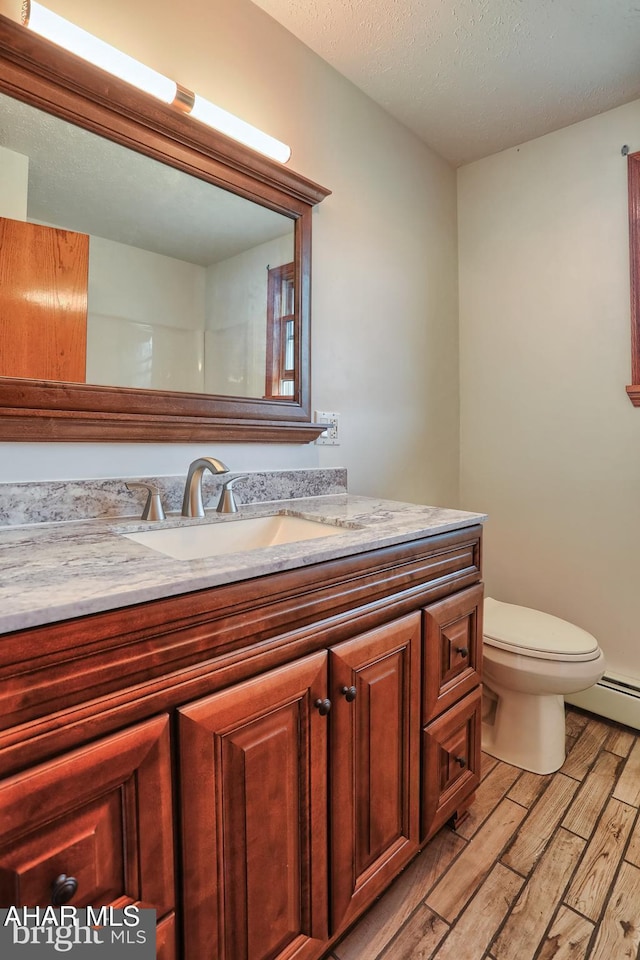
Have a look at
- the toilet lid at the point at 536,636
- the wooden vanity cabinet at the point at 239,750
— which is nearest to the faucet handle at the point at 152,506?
the wooden vanity cabinet at the point at 239,750

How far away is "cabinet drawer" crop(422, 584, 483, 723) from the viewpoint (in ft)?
3.63

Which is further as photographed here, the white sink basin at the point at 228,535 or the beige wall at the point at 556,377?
the beige wall at the point at 556,377

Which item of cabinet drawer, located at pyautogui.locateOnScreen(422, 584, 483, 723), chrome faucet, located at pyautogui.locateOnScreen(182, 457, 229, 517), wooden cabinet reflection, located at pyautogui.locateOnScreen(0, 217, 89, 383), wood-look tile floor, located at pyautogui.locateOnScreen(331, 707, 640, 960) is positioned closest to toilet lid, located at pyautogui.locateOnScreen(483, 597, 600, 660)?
cabinet drawer, located at pyautogui.locateOnScreen(422, 584, 483, 723)

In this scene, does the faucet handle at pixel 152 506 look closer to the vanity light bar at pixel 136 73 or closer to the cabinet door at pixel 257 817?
the cabinet door at pixel 257 817

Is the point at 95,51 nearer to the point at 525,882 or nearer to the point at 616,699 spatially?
the point at 525,882

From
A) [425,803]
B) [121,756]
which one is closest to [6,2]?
[121,756]

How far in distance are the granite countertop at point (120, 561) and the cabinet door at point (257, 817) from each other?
19cm

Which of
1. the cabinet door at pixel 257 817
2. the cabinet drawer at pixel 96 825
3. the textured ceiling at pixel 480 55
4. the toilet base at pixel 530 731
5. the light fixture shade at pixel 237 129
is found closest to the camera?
the cabinet drawer at pixel 96 825

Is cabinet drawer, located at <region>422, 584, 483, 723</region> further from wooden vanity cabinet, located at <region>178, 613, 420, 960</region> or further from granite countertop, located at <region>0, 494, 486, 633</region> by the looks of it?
granite countertop, located at <region>0, 494, 486, 633</region>

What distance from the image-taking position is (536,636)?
1.58 meters

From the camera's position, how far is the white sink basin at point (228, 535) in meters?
1.08

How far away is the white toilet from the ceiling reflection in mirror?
3.69 ft

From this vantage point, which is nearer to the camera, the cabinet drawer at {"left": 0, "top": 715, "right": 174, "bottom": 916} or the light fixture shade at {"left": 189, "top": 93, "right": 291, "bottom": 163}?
the cabinet drawer at {"left": 0, "top": 715, "right": 174, "bottom": 916}

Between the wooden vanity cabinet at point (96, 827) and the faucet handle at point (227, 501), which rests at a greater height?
the faucet handle at point (227, 501)
